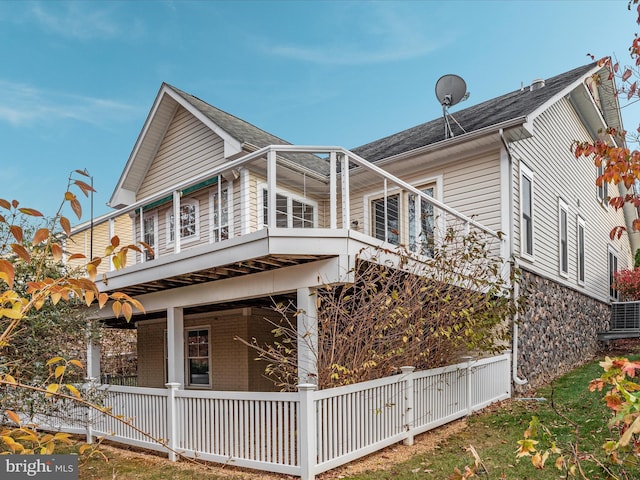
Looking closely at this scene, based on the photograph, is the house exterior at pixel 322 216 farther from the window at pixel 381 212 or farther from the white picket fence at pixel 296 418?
the white picket fence at pixel 296 418

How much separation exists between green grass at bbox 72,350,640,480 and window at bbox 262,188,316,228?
5.81 metres

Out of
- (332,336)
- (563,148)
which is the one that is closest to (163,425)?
(332,336)

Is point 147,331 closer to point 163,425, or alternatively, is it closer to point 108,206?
point 108,206

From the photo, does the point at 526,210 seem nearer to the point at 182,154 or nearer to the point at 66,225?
the point at 182,154

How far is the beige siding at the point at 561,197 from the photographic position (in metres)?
12.2

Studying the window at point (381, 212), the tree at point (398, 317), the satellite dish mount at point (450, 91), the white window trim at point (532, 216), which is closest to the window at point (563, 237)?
the white window trim at point (532, 216)

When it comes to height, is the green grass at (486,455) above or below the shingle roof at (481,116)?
below

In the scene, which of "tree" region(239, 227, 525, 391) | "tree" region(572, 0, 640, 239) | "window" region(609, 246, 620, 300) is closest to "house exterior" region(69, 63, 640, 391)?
"tree" region(239, 227, 525, 391)

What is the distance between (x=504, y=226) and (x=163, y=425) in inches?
297

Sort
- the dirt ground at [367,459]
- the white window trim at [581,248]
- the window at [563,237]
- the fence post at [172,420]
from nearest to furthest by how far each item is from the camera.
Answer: the dirt ground at [367,459], the fence post at [172,420], the window at [563,237], the white window trim at [581,248]

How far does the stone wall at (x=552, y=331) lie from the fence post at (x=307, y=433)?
A: 613 centimetres

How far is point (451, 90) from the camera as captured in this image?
41.1 feet

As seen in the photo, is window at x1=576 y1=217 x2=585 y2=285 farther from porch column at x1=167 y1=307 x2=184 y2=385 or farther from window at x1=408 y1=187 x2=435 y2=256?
porch column at x1=167 y1=307 x2=184 y2=385

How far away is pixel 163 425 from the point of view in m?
7.88
